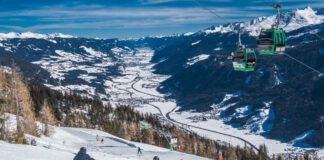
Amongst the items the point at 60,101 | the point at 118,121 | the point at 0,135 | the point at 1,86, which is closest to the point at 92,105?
the point at 60,101

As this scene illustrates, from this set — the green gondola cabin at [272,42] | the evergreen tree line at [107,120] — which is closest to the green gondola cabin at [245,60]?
the green gondola cabin at [272,42]

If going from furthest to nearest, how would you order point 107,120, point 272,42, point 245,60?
point 107,120 < point 245,60 < point 272,42

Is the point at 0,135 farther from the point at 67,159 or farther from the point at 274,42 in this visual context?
the point at 274,42

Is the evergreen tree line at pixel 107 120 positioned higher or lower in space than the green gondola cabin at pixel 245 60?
lower

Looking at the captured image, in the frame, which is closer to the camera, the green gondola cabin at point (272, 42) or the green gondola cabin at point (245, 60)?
the green gondola cabin at point (272, 42)

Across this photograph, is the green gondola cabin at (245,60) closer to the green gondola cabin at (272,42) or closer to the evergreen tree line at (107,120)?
the green gondola cabin at (272,42)

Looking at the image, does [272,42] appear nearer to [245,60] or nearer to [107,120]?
[245,60]

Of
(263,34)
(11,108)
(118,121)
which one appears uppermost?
(263,34)

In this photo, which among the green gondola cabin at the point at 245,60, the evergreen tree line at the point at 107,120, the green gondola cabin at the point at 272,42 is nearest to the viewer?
the green gondola cabin at the point at 272,42

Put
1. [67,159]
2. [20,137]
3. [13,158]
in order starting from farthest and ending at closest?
[20,137] < [67,159] < [13,158]

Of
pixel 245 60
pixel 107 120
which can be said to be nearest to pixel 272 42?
pixel 245 60

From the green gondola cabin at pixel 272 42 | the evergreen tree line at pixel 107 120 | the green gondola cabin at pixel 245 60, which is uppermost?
the green gondola cabin at pixel 272 42
